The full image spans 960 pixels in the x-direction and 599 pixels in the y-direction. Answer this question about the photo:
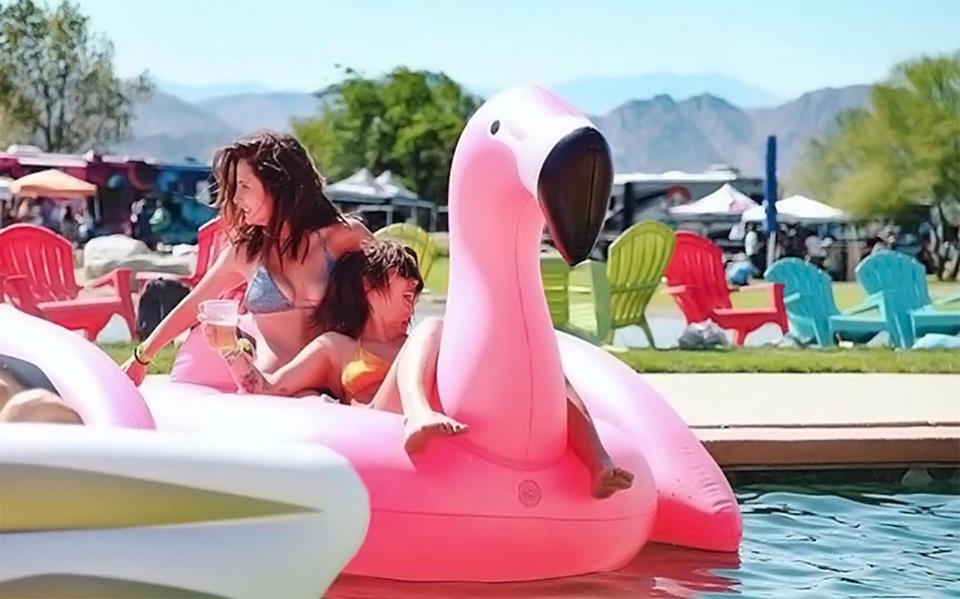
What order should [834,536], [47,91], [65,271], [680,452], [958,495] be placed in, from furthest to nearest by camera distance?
1. [47,91]
2. [65,271]
3. [958,495]
4. [834,536]
5. [680,452]

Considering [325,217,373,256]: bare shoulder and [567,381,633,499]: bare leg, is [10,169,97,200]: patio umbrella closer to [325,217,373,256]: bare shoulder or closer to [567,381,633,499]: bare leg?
[325,217,373,256]: bare shoulder

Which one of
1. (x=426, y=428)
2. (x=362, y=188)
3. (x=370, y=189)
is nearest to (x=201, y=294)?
(x=426, y=428)

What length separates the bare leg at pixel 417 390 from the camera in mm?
3953

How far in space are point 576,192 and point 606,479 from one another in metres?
0.81

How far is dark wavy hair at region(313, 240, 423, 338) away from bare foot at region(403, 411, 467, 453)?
0.68 m

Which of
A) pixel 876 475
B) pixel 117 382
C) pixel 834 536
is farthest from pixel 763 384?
pixel 117 382

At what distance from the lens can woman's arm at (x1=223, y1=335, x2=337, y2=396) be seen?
4531mm

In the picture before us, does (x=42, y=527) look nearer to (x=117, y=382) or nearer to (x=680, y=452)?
(x=117, y=382)

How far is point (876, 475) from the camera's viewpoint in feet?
19.6

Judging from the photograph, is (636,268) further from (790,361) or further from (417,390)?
(417,390)

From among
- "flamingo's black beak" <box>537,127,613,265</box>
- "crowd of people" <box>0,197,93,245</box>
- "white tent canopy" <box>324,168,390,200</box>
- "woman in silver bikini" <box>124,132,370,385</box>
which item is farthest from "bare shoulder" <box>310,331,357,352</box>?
"white tent canopy" <box>324,168,390,200</box>

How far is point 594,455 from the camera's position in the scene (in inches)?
162

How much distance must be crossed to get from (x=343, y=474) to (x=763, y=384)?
17.1 ft

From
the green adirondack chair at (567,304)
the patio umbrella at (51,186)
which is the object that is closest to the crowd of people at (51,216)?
the patio umbrella at (51,186)
